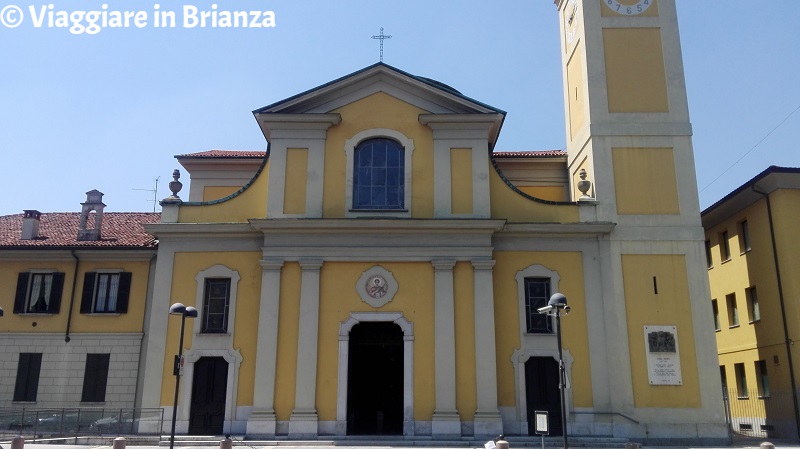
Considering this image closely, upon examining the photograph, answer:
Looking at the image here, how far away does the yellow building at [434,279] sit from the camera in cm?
2150

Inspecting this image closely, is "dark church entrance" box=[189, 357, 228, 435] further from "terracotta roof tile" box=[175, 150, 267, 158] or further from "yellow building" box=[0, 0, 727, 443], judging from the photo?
"terracotta roof tile" box=[175, 150, 267, 158]

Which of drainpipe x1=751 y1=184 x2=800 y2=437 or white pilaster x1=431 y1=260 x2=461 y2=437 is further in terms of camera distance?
drainpipe x1=751 y1=184 x2=800 y2=437

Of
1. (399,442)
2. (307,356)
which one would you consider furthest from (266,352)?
(399,442)

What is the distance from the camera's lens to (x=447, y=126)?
23641 mm

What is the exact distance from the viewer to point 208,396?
22.0 m

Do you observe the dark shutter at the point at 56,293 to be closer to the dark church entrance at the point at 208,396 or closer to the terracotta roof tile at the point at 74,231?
the terracotta roof tile at the point at 74,231

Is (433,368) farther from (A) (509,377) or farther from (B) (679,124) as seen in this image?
(B) (679,124)

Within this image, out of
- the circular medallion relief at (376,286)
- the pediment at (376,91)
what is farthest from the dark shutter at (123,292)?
the circular medallion relief at (376,286)

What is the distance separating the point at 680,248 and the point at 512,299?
597 centimetres

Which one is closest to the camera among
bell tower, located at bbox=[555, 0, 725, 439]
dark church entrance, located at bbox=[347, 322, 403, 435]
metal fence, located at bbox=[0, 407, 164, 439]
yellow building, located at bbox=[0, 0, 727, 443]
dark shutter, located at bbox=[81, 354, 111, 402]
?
metal fence, located at bbox=[0, 407, 164, 439]

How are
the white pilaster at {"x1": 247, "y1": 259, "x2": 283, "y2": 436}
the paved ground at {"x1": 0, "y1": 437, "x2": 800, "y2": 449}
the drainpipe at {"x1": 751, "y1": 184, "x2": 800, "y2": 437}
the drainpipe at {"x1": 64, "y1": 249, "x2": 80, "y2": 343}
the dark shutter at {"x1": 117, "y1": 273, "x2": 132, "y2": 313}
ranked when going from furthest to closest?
the dark shutter at {"x1": 117, "y1": 273, "x2": 132, "y2": 313} < the drainpipe at {"x1": 64, "y1": 249, "x2": 80, "y2": 343} < the drainpipe at {"x1": 751, "y1": 184, "x2": 800, "y2": 437} < the white pilaster at {"x1": 247, "y1": 259, "x2": 283, "y2": 436} < the paved ground at {"x1": 0, "y1": 437, "x2": 800, "y2": 449}

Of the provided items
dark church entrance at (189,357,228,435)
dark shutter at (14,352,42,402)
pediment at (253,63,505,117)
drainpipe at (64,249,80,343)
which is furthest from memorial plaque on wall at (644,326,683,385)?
dark shutter at (14,352,42,402)

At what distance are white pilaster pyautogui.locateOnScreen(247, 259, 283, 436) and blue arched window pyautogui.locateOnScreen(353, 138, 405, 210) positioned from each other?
12.2 ft

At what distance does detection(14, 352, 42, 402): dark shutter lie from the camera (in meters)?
24.3
